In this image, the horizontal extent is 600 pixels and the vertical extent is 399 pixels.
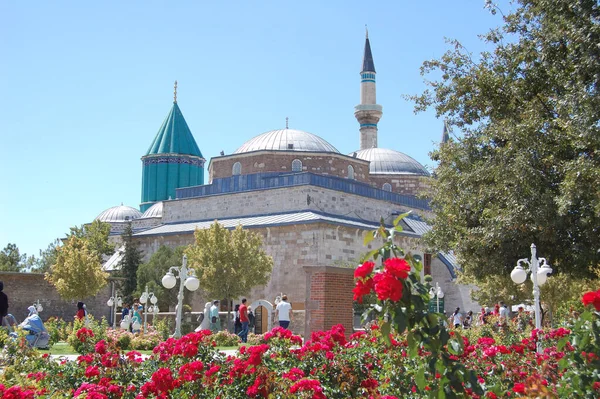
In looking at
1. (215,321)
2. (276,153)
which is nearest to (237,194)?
(276,153)

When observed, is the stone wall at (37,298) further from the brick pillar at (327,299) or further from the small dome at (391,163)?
the small dome at (391,163)

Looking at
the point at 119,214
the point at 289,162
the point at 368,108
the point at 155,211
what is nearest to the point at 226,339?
the point at 289,162

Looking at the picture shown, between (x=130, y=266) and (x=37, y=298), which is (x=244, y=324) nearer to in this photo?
(x=37, y=298)

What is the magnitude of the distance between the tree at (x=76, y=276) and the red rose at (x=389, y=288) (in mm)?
20331

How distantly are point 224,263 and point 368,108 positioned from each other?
20982 mm

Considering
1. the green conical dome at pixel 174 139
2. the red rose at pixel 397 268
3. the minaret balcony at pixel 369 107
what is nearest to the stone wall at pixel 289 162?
the minaret balcony at pixel 369 107

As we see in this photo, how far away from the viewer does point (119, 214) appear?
4988cm

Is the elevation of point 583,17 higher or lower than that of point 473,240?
higher

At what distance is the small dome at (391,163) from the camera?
3947cm

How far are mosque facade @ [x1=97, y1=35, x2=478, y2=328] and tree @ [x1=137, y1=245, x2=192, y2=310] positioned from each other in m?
1.60

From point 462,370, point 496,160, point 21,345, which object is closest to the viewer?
point 462,370

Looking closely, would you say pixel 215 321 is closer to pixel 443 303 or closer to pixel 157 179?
pixel 443 303

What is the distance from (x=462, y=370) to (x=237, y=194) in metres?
29.0

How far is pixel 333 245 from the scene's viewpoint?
28.0 m
